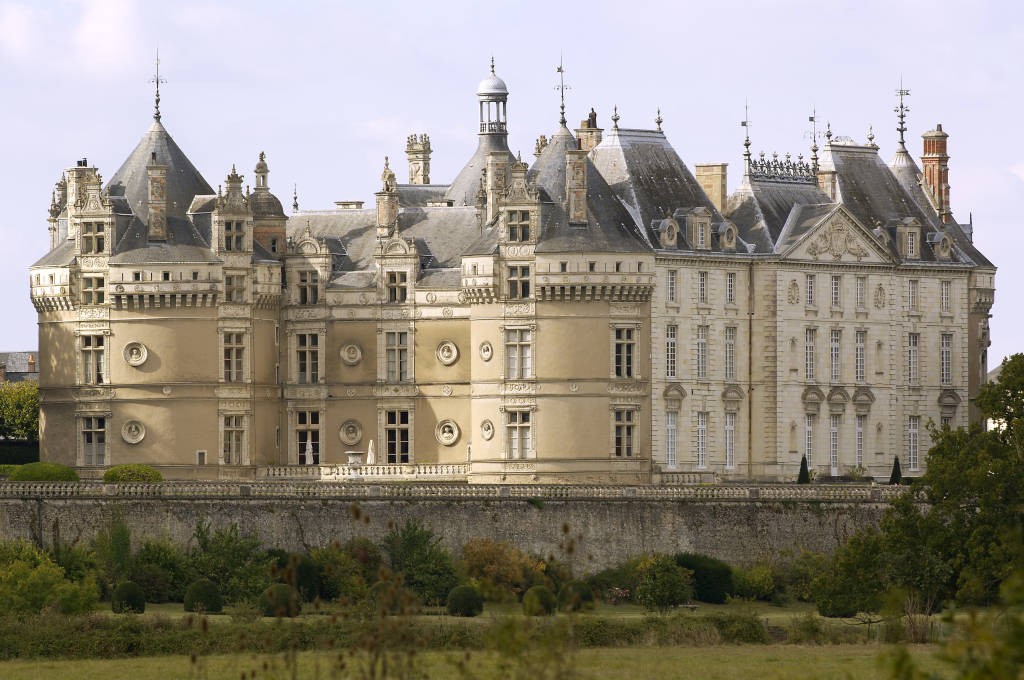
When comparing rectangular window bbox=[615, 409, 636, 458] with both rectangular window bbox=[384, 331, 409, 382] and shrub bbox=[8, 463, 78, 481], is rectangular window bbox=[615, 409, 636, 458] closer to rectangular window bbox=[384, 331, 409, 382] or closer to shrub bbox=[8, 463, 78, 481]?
rectangular window bbox=[384, 331, 409, 382]

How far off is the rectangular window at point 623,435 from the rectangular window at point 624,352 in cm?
108

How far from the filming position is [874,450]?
83562 mm

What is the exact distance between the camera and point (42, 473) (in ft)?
237

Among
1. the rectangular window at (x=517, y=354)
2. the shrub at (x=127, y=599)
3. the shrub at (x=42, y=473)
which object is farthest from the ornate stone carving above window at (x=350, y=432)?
the shrub at (x=127, y=599)

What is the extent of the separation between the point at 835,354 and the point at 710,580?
14.9 m

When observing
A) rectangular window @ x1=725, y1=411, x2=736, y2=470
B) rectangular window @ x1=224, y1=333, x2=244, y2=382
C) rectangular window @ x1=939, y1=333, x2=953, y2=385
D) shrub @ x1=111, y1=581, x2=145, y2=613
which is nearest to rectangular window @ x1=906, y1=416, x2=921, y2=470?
rectangular window @ x1=939, y1=333, x2=953, y2=385

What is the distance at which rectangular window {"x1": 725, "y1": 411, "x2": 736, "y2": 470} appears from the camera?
80.6 m

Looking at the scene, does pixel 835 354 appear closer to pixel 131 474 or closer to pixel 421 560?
pixel 421 560

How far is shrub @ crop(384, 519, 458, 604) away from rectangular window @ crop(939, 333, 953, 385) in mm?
21794

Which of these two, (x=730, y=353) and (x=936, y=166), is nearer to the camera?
(x=730, y=353)

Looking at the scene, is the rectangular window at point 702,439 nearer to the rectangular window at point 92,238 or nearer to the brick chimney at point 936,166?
the brick chimney at point 936,166

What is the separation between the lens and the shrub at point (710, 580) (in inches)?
2741

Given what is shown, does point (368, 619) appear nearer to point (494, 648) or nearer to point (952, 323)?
point (494, 648)

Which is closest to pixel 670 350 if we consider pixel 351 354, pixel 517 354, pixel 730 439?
pixel 730 439
